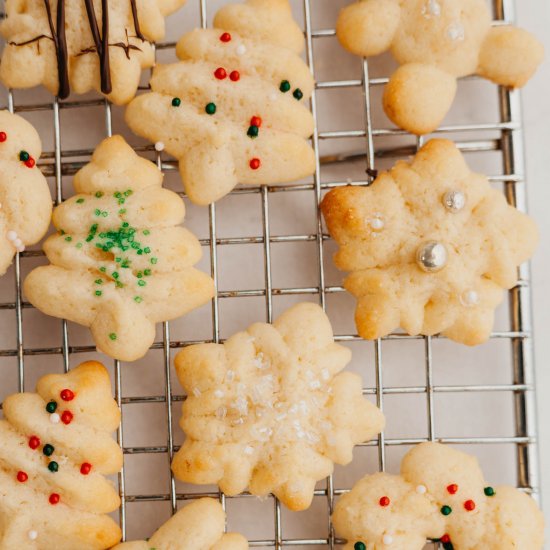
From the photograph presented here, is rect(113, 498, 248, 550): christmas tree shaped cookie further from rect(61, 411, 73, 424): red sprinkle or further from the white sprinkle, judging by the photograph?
the white sprinkle

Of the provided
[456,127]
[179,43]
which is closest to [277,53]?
[179,43]

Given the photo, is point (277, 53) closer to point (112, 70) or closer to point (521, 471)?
point (112, 70)

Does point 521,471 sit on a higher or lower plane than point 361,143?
lower

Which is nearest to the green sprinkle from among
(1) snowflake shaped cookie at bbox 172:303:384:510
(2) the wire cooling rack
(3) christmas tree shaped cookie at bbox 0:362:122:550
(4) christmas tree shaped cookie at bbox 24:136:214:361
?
(2) the wire cooling rack

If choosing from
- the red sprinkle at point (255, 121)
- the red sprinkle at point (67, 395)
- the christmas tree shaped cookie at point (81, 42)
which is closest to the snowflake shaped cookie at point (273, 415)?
the red sprinkle at point (67, 395)

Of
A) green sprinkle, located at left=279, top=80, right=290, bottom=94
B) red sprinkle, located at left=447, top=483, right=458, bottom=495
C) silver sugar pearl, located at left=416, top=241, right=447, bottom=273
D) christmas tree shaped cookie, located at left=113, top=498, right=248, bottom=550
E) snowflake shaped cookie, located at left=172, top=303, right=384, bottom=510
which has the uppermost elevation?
green sprinkle, located at left=279, top=80, right=290, bottom=94

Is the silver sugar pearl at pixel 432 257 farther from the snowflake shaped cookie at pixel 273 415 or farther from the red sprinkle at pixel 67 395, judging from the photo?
the red sprinkle at pixel 67 395
